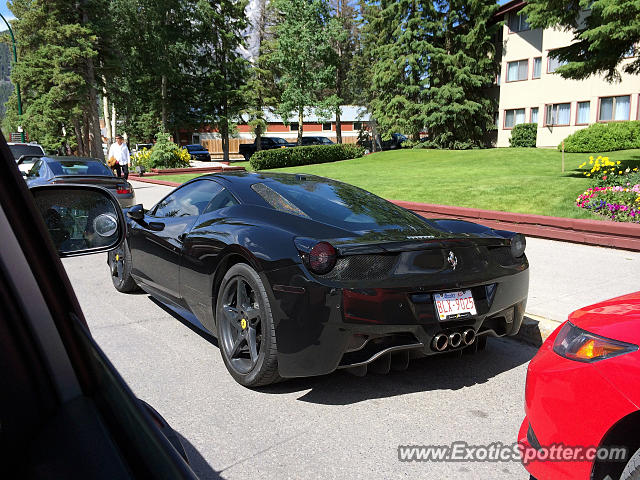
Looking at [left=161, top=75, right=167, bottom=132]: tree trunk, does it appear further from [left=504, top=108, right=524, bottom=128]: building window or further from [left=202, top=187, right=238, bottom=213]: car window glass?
[left=202, top=187, right=238, bottom=213]: car window glass

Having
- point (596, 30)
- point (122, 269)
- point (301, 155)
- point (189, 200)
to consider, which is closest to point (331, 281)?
point (189, 200)

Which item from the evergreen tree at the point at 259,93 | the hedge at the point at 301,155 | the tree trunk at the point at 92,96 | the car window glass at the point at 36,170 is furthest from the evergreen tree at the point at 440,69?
the car window glass at the point at 36,170

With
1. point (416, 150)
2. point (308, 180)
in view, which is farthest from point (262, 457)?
point (416, 150)

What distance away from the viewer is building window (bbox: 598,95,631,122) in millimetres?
29172

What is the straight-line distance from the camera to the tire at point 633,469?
1963 mm

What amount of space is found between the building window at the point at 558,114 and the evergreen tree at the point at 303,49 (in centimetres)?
1698

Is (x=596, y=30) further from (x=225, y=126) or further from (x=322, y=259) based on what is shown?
(x=225, y=126)

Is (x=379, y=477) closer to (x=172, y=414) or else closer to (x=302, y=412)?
(x=302, y=412)

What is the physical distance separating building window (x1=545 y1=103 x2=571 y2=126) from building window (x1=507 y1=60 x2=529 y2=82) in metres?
3.10

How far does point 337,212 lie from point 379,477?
80.4 inches

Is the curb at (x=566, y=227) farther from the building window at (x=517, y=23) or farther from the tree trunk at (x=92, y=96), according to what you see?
the tree trunk at (x=92, y=96)

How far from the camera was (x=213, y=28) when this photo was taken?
4347cm

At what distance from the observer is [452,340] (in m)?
3.62

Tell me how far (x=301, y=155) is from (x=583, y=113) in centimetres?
1631
